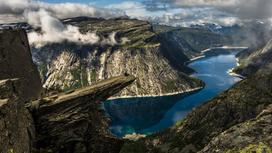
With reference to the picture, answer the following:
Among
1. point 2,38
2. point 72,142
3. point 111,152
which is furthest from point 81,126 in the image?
point 2,38

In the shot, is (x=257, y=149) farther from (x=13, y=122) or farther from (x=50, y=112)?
(x=50, y=112)

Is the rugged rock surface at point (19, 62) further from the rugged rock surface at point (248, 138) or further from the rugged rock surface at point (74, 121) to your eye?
the rugged rock surface at point (248, 138)

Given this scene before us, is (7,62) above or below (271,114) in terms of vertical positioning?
above

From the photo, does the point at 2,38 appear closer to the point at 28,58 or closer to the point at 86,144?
the point at 28,58

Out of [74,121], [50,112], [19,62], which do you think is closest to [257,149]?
[74,121]

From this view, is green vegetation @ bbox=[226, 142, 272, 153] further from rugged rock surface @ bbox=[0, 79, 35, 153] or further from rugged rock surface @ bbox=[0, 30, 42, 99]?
rugged rock surface @ bbox=[0, 30, 42, 99]

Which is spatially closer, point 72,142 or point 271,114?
point 271,114

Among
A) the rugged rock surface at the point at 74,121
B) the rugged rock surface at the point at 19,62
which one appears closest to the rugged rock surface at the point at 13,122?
the rugged rock surface at the point at 74,121

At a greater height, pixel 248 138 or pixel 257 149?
pixel 257 149
